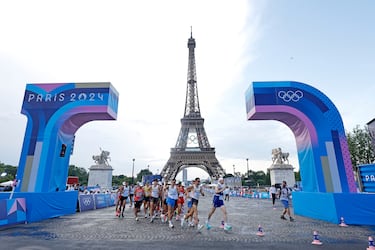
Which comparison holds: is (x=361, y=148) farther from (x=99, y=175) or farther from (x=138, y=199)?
(x=99, y=175)

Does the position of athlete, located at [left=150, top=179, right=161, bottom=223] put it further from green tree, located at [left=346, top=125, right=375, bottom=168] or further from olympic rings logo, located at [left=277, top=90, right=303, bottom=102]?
green tree, located at [left=346, top=125, right=375, bottom=168]

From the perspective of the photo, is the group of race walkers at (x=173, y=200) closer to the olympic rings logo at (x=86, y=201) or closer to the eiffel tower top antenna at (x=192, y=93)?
the olympic rings logo at (x=86, y=201)

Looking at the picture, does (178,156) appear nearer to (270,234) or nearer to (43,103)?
(43,103)

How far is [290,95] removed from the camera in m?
11.2

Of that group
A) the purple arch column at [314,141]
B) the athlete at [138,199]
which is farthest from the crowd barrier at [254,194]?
the athlete at [138,199]

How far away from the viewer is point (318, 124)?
10781 millimetres

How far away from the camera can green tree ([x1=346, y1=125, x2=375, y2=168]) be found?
2661 centimetres

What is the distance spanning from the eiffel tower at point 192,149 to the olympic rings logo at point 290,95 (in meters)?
36.9

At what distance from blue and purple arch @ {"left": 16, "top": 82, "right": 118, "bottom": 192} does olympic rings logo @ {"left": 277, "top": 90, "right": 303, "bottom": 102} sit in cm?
935

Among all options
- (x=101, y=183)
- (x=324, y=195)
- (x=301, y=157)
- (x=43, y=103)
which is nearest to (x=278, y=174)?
(x=301, y=157)

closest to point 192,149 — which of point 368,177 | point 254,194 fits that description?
point 254,194

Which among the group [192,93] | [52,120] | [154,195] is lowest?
[154,195]

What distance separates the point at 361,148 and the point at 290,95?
2340 centimetres

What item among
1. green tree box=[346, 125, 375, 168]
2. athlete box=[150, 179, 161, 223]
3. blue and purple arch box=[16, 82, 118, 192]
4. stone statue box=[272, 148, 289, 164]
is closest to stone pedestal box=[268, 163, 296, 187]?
stone statue box=[272, 148, 289, 164]
